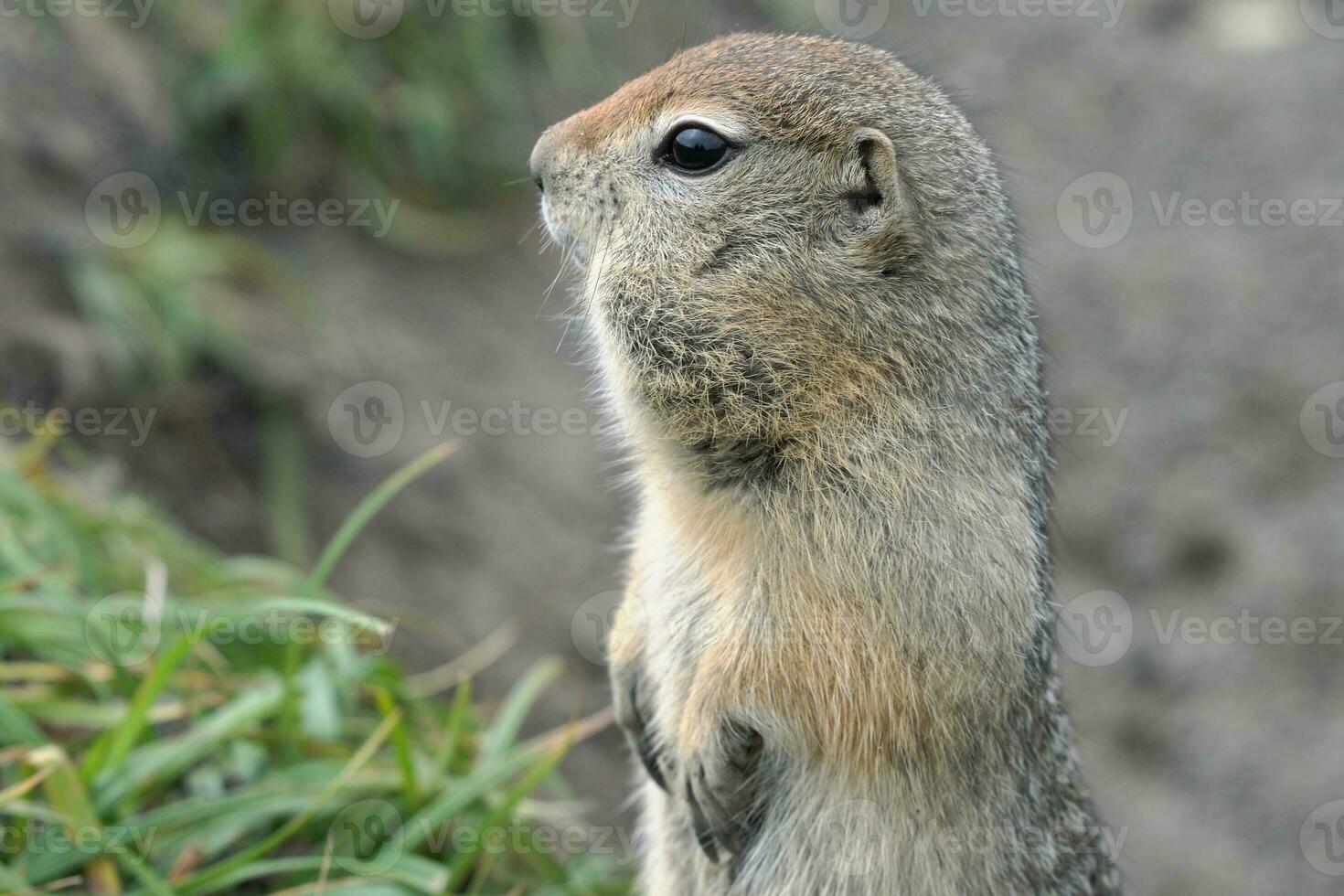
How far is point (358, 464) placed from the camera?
18.7 feet

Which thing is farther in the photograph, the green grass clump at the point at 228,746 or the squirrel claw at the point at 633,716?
the squirrel claw at the point at 633,716

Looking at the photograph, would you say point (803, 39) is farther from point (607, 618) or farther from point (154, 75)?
point (154, 75)

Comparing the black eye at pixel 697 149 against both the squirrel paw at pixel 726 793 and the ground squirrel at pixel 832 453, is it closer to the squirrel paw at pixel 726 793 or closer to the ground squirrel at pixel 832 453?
the ground squirrel at pixel 832 453

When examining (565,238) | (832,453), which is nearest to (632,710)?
(832,453)

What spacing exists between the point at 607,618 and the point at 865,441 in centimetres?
349

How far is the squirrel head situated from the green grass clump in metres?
0.86

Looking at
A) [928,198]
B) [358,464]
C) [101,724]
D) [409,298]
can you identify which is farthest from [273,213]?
[928,198]

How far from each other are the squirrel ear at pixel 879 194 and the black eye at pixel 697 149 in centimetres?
28

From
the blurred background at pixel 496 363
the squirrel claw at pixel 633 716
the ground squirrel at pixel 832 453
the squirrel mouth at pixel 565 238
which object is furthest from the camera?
the blurred background at pixel 496 363

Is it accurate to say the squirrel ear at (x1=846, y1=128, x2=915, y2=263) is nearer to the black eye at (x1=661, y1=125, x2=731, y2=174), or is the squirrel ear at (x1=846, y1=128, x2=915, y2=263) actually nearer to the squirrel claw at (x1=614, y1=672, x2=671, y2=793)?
the black eye at (x1=661, y1=125, x2=731, y2=174)

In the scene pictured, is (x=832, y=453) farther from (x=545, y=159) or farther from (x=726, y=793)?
(x=545, y=159)

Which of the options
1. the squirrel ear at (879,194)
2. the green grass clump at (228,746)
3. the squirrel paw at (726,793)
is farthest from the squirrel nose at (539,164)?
the squirrel paw at (726,793)

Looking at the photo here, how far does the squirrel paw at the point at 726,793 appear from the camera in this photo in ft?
8.45

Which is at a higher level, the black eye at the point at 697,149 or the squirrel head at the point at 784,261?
the black eye at the point at 697,149
